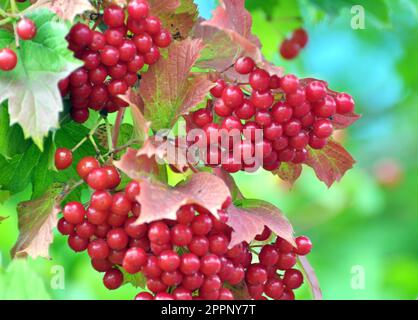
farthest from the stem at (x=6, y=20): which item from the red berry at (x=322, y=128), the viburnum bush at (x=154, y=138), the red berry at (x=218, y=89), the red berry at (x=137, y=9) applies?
the red berry at (x=322, y=128)

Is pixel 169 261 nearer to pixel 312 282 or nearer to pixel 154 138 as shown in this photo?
pixel 154 138

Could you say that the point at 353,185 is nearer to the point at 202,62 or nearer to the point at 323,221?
the point at 323,221

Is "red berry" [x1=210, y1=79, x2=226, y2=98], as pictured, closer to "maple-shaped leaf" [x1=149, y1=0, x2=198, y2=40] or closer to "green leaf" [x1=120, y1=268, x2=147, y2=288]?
"maple-shaped leaf" [x1=149, y1=0, x2=198, y2=40]

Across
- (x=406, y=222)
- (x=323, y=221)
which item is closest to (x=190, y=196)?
(x=323, y=221)

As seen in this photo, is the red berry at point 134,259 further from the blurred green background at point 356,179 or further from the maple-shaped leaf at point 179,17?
the blurred green background at point 356,179

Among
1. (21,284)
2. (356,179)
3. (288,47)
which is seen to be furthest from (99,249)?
(356,179)

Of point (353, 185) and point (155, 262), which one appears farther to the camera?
point (353, 185)
